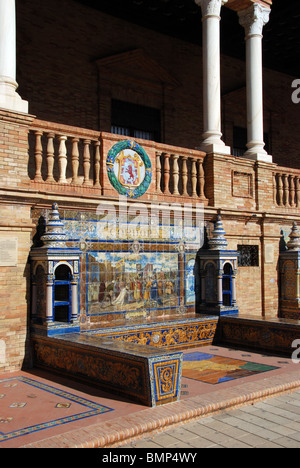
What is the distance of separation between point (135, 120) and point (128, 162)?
449 cm

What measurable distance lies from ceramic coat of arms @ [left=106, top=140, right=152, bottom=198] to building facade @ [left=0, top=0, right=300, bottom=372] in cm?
2

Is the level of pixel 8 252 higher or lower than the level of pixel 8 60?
lower

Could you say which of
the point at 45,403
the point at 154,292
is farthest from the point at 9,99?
the point at 45,403

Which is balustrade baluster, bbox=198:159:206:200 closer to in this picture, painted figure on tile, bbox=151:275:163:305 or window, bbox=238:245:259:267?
window, bbox=238:245:259:267

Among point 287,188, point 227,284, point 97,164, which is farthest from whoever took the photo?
point 287,188

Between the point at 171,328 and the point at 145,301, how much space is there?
79cm

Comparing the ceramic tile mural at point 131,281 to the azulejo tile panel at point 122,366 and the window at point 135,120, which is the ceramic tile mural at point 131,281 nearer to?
the azulejo tile panel at point 122,366

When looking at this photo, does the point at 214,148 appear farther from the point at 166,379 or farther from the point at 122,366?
the point at 166,379

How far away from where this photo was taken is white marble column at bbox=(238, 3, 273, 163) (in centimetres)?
1233

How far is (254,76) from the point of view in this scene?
12539 mm

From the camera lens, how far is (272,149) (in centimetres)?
1775

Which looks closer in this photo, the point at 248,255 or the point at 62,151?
the point at 62,151

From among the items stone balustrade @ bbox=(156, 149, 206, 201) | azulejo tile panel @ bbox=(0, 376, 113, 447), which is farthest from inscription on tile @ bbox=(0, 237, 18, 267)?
stone balustrade @ bbox=(156, 149, 206, 201)
